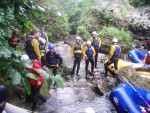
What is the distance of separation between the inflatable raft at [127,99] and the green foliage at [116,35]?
9.69 metres

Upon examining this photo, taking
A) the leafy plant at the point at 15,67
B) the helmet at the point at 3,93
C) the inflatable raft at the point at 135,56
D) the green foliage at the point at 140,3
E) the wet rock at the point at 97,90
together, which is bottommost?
the wet rock at the point at 97,90

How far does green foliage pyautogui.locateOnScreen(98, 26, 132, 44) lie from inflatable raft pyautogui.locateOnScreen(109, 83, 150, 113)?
9.69 meters

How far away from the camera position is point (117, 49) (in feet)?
36.8

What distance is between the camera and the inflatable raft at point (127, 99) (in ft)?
26.1

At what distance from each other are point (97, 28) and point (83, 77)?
930 centimetres

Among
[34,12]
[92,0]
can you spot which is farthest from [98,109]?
[92,0]

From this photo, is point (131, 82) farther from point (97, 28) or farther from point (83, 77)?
point (97, 28)

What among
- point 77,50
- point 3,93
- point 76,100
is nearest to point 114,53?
point 77,50

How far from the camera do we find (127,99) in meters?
8.23

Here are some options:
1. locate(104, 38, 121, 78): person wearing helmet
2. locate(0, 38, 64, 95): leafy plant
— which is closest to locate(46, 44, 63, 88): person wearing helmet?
locate(104, 38, 121, 78): person wearing helmet

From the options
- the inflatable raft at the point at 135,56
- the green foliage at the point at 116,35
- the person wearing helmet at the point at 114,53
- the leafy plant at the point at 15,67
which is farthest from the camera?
the green foliage at the point at 116,35

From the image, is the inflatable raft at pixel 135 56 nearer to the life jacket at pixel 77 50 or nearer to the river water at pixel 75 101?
the river water at pixel 75 101

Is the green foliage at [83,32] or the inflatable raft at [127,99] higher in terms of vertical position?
the green foliage at [83,32]

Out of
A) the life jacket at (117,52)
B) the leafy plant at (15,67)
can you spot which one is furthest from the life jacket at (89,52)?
the leafy plant at (15,67)
